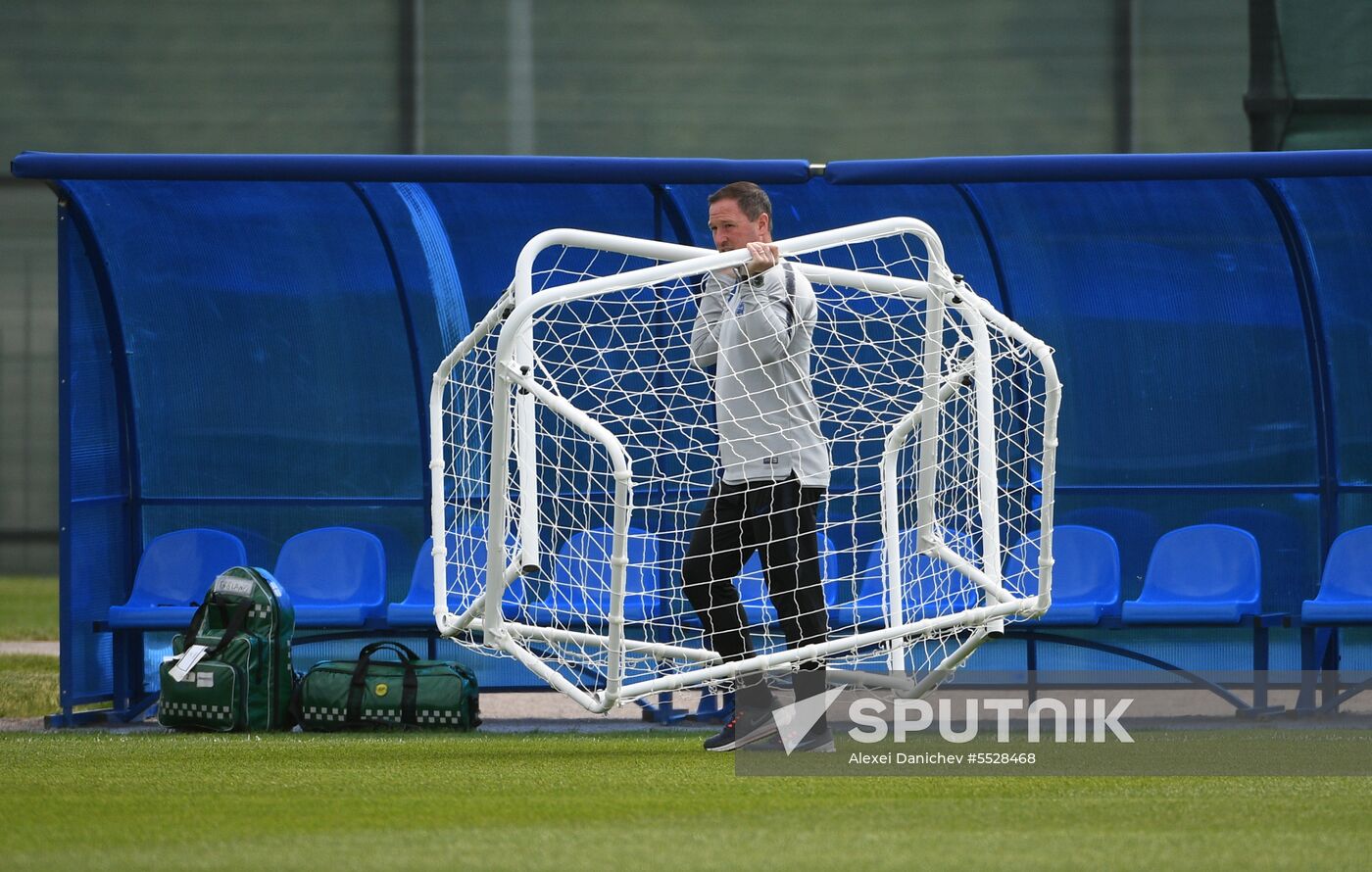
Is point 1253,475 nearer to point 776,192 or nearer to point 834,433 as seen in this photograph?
point 834,433

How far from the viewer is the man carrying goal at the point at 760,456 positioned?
229 inches

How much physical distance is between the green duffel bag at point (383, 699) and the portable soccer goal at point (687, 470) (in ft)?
1.26

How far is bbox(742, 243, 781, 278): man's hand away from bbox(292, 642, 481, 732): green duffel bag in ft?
7.86

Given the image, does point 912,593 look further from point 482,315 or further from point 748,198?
point 748,198

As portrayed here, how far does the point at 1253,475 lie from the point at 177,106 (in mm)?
11755

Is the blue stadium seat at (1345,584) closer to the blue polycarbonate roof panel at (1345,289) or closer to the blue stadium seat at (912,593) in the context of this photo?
the blue polycarbonate roof panel at (1345,289)

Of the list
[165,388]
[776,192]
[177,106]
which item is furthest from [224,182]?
[177,106]

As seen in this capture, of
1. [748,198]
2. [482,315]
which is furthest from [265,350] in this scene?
[748,198]

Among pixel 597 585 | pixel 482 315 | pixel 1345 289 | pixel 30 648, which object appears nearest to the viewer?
pixel 597 585

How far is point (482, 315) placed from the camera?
27.9 ft

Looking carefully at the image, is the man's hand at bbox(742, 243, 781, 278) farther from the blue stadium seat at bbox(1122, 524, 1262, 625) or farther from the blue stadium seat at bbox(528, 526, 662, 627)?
the blue stadium seat at bbox(1122, 524, 1262, 625)

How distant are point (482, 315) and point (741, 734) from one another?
3.17 m

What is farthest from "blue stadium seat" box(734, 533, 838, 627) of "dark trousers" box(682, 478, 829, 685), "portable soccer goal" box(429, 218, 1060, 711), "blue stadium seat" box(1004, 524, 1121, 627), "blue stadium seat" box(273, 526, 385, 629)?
"blue stadium seat" box(273, 526, 385, 629)

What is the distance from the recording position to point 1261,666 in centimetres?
785
